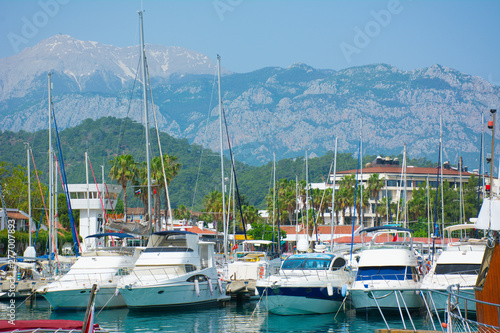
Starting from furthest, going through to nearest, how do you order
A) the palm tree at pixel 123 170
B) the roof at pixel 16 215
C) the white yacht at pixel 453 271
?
the palm tree at pixel 123 170
the roof at pixel 16 215
the white yacht at pixel 453 271

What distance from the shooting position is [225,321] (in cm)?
2842

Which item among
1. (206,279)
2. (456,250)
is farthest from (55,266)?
(456,250)

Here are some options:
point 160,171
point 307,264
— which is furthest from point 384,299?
point 160,171

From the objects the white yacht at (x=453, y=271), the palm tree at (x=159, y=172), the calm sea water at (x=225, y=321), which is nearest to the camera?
the calm sea water at (x=225, y=321)

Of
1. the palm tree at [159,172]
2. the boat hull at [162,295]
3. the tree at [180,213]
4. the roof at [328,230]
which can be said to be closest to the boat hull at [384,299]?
the boat hull at [162,295]

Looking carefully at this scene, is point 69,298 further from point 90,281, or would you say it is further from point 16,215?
point 16,215

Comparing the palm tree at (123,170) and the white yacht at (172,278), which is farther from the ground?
the palm tree at (123,170)

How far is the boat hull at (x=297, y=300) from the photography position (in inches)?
1109

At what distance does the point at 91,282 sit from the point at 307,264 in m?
11.2

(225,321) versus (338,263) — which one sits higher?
(338,263)

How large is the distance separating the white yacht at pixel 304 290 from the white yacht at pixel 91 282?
8.04 m

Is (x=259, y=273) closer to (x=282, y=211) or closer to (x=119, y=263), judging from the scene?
(x=119, y=263)

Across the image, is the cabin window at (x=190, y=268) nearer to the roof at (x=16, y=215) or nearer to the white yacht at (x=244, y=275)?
the white yacht at (x=244, y=275)

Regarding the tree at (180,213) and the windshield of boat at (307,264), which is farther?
the tree at (180,213)
